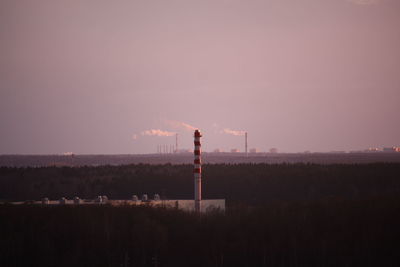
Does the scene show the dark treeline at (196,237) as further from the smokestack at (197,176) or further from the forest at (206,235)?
the smokestack at (197,176)

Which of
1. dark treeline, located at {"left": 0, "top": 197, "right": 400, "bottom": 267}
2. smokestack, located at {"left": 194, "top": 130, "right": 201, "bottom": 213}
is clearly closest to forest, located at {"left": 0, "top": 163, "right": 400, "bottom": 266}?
dark treeline, located at {"left": 0, "top": 197, "right": 400, "bottom": 267}

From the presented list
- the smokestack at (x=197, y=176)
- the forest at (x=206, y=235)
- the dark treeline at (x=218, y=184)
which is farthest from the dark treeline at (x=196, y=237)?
the dark treeline at (x=218, y=184)

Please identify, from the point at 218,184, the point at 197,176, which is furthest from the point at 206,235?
the point at 218,184

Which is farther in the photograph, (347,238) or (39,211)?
(39,211)

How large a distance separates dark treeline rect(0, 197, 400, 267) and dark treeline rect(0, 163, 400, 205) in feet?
38.0

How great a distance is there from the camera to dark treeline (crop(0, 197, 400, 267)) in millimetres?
16391

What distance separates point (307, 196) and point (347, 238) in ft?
49.6

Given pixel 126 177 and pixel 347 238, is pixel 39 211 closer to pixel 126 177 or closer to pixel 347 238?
pixel 347 238

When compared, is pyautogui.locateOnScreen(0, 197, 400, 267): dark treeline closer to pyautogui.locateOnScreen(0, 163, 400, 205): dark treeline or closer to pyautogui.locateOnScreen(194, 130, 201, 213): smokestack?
pyautogui.locateOnScreen(194, 130, 201, 213): smokestack

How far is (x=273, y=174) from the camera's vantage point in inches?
1469

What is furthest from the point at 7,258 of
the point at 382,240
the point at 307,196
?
the point at 307,196

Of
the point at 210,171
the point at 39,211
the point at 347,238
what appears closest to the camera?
the point at 347,238

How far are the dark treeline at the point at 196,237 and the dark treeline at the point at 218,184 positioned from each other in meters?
11.6

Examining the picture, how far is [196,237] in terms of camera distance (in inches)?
704
